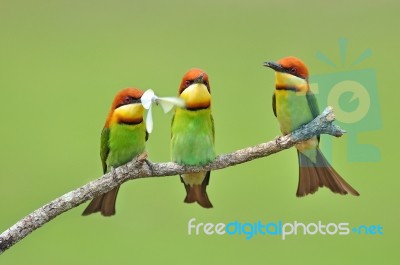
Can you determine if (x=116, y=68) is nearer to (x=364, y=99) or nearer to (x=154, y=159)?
(x=154, y=159)

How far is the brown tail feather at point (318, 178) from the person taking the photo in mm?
3447

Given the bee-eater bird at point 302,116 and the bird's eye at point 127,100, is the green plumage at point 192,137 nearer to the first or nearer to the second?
the bird's eye at point 127,100

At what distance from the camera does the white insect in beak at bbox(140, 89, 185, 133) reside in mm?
3289

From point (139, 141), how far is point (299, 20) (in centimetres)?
108

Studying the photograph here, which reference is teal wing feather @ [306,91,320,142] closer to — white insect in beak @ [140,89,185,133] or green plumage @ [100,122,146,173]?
white insect in beak @ [140,89,185,133]

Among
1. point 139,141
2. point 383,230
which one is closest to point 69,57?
point 139,141

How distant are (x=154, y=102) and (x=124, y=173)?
38 centimetres

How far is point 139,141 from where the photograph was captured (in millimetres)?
3316

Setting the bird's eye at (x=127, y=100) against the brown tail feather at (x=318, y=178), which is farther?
the brown tail feather at (x=318, y=178)

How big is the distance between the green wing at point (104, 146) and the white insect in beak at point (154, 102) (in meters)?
0.22

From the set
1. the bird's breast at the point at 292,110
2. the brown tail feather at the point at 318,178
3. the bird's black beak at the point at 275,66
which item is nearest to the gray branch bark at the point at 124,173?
the bird's breast at the point at 292,110

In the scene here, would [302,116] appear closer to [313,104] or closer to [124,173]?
[313,104]

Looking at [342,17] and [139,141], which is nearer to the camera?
[139,141]

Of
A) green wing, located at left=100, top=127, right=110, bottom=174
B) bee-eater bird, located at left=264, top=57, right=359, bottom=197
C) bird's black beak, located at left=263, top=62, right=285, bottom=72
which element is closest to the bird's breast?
bee-eater bird, located at left=264, top=57, right=359, bottom=197
